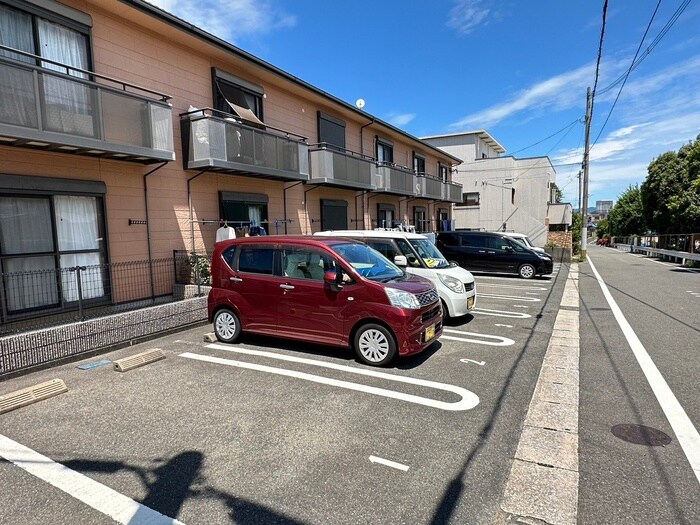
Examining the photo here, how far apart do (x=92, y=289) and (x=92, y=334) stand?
5.49 ft

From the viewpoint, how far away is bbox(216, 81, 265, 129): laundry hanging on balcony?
1005 centimetres

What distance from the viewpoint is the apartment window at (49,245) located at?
20.3ft

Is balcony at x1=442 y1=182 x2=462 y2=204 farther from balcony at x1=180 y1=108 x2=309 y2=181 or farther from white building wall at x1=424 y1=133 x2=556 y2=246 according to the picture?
balcony at x1=180 y1=108 x2=309 y2=181

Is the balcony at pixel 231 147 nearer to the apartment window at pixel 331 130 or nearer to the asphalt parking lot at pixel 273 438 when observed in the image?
the apartment window at pixel 331 130

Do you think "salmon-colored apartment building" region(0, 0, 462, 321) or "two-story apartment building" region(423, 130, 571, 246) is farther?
"two-story apartment building" region(423, 130, 571, 246)

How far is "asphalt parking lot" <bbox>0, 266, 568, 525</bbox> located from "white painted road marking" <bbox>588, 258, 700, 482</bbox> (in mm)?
1241

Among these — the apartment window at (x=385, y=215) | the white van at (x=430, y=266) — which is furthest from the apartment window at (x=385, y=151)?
the white van at (x=430, y=266)

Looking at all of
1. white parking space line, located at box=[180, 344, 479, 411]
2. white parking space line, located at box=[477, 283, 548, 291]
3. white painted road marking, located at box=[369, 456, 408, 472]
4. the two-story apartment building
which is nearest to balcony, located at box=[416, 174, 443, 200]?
white parking space line, located at box=[477, 283, 548, 291]

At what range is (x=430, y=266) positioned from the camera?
307 inches

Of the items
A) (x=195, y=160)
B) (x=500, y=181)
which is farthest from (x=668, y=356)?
(x=500, y=181)

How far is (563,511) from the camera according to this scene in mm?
2461

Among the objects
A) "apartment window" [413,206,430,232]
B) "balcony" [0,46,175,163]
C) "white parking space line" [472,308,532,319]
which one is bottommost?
"white parking space line" [472,308,532,319]

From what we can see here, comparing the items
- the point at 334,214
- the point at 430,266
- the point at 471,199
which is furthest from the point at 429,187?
the point at 430,266

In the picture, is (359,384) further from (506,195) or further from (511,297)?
(506,195)
